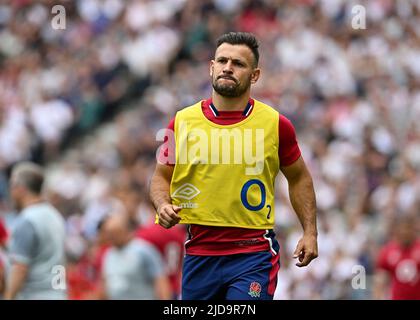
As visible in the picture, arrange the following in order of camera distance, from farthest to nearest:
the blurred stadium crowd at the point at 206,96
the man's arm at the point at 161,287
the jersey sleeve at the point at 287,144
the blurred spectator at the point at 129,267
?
the blurred stadium crowd at the point at 206,96 → the blurred spectator at the point at 129,267 → the man's arm at the point at 161,287 → the jersey sleeve at the point at 287,144

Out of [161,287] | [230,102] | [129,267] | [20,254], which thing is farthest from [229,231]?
[129,267]

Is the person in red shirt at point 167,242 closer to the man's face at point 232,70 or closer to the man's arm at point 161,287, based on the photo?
the man's arm at point 161,287

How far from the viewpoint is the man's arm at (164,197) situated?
746 cm

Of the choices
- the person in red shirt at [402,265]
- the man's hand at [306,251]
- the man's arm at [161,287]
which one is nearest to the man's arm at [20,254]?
the man's arm at [161,287]

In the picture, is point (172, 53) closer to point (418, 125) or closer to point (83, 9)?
point (83, 9)

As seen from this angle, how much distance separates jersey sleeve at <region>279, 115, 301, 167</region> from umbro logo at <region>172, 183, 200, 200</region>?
1.96 ft

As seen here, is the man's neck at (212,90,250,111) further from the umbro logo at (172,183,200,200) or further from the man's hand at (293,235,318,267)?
the man's hand at (293,235,318,267)

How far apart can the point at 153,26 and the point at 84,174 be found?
354 cm

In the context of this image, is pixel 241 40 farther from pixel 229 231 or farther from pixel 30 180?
pixel 30 180

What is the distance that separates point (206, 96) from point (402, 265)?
21.8 feet

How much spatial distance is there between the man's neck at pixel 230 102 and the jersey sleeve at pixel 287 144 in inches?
10.5
